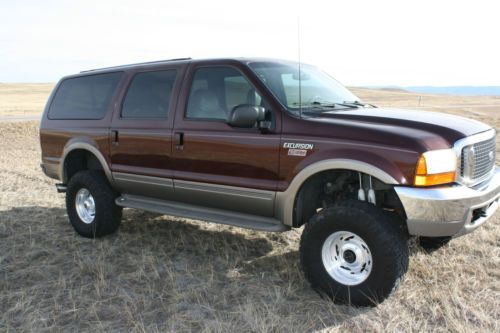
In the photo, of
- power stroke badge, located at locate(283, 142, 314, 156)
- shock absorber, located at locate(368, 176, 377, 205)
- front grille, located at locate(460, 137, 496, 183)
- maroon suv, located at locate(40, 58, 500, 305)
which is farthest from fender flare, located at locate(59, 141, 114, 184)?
front grille, located at locate(460, 137, 496, 183)

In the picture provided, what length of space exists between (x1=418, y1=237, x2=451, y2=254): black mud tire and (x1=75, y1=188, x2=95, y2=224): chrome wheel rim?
3672mm

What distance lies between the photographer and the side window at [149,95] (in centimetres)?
490

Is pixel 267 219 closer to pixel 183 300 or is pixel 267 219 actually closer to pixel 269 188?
pixel 269 188

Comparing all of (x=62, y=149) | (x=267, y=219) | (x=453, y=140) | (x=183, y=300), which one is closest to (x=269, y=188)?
Answer: (x=267, y=219)

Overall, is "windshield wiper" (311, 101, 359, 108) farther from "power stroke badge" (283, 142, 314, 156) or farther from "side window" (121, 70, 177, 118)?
"side window" (121, 70, 177, 118)

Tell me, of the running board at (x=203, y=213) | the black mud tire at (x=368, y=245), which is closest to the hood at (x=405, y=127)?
the black mud tire at (x=368, y=245)

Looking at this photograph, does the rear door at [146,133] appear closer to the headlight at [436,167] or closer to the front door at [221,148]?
the front door at [221,148]

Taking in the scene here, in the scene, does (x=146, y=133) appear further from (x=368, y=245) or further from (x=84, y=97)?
(x=368, y=245)

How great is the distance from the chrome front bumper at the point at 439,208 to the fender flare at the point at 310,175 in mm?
170

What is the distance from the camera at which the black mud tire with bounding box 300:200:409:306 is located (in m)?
3.54

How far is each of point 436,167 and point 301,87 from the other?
5.30ft

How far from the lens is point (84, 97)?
19.0 ft

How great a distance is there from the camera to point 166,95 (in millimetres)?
4895

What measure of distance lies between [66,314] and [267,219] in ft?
5.83
